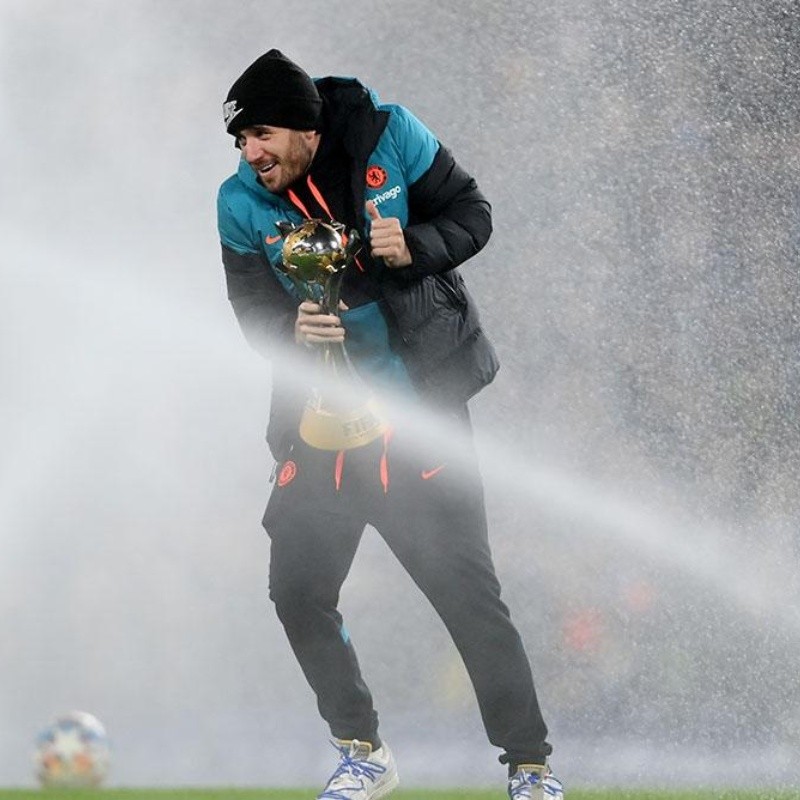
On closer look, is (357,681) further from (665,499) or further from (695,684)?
(665,499)

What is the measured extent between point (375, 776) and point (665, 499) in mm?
5158

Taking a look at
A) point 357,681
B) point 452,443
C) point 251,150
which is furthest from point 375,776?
point 251,150

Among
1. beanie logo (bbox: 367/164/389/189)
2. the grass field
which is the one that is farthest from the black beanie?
the grass field

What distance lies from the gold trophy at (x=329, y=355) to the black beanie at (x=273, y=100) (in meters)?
0.30

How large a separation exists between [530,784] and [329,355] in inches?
54.1

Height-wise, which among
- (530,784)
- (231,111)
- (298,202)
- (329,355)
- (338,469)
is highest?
(231,111)

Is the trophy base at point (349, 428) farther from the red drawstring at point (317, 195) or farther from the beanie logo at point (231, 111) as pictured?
the beanie logo at point (231, 111)

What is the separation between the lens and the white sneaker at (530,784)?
15.1 ft

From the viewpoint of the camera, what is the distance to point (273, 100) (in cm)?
450

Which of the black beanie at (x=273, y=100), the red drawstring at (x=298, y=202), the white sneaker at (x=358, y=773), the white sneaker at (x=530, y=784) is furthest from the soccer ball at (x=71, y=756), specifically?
the black beanie at (x=273, y=100)

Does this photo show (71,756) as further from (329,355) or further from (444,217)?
(444,217)

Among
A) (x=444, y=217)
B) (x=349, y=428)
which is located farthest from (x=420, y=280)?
(x=349, y=428)

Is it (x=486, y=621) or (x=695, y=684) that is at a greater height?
(x=695, y=684)

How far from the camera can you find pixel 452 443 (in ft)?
15.6
